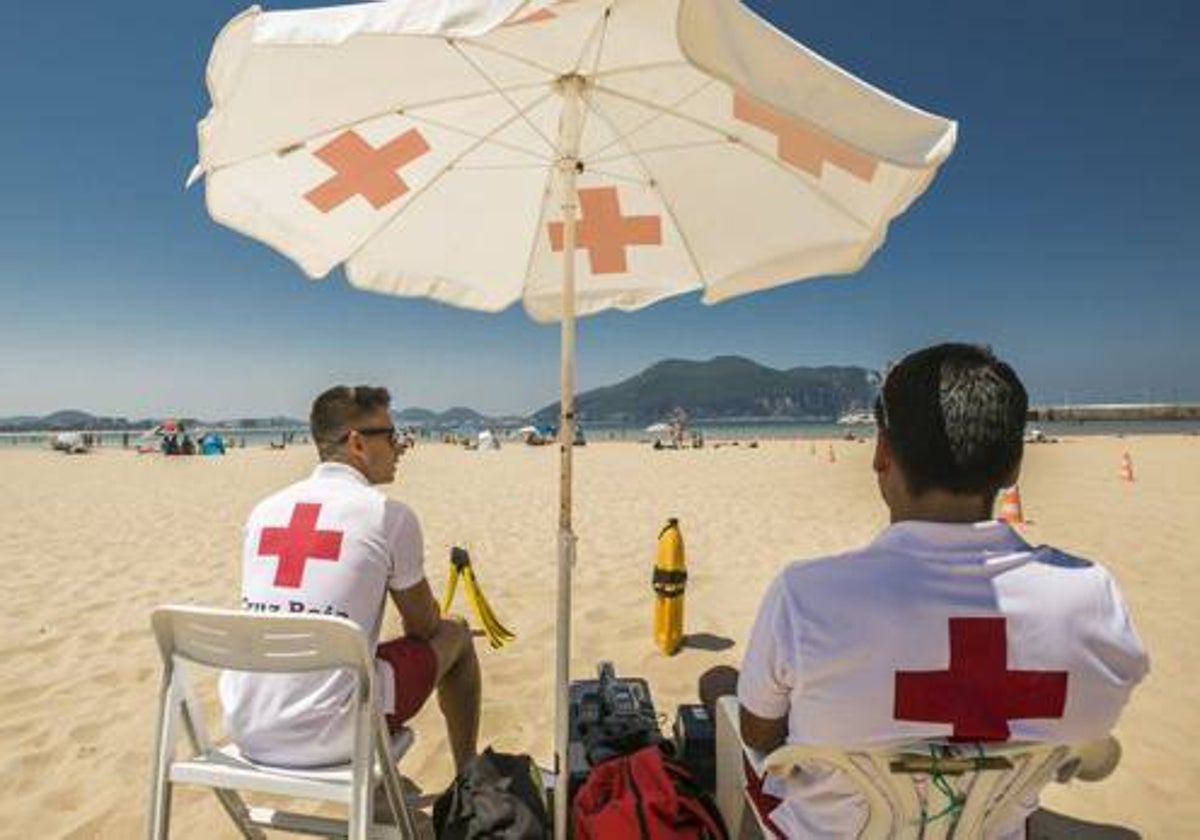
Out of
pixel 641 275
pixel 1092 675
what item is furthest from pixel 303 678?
pixel 641 275

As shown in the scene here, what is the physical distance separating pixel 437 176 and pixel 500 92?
64 centimetres

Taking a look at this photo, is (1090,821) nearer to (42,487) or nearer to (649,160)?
(649,160)

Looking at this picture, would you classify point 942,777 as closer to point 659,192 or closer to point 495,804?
point 495,804

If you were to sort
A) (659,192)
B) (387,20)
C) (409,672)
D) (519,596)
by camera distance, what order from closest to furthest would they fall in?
1. (387,20)
2. (409,672)
3. (659,192)
4. (519,596)

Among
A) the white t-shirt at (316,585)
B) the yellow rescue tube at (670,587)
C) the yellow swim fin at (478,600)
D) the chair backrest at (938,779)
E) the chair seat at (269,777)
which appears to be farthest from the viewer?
the yellow rescue tube at (670,587)

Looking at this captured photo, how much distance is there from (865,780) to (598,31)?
2.22 m

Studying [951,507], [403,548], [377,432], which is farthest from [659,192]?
[951,507]

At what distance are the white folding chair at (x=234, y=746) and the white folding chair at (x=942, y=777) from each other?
1095mm

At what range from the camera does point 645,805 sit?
1932 mm

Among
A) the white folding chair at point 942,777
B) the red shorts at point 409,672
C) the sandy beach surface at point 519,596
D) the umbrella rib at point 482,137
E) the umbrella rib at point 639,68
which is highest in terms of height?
the umbrella rib at point 482,137

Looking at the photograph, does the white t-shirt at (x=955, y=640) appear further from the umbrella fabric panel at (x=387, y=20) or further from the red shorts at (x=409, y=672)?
the red shorts at (x=409, y=672)

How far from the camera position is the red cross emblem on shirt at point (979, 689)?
127 cm

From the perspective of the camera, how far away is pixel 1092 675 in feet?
4.29

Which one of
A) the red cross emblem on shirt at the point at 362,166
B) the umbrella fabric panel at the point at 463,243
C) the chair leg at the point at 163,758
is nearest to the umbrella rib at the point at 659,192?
the umbrella fabric panel at the point at 463,243
